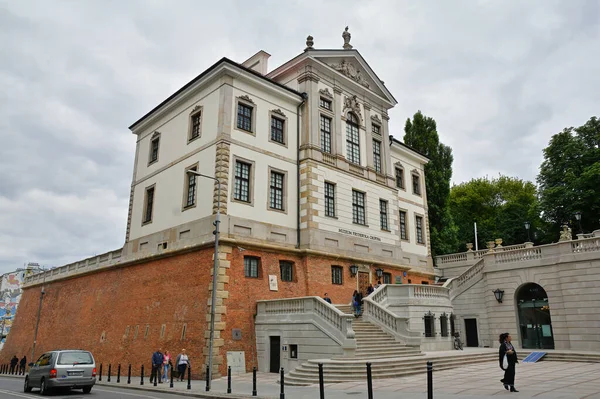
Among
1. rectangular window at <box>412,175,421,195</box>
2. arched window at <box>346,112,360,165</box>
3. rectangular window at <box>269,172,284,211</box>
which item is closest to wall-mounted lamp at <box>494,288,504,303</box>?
rectangular window at <box>412,175,421,195</box>

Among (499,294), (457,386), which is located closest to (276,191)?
(457,386)

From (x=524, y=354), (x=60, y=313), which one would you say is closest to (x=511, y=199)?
(x=524, y=354)

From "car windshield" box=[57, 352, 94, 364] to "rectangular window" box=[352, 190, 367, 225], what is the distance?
18091mm

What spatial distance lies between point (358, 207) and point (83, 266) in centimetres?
2251

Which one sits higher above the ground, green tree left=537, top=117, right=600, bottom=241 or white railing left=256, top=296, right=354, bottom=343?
green tree left=537, top=117, right=600, bottom=241

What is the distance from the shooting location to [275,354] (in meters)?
22.7

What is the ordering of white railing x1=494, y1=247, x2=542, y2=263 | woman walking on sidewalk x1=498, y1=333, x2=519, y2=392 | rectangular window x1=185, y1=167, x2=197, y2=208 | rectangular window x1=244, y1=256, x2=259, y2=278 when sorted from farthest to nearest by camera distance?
1. white railing x1=494, y1=247, x2=542, y2=263
2. rectangular window x1=185, y1=167, x2=197, y2=208
3. rectangular window x1=244, y1=256, x2=259, y2=278
4. woman walking on sidewalk x1=498, y1=333, x2=519, y2=392

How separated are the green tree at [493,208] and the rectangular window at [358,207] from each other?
24539mm

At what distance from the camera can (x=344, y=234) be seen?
29.6m

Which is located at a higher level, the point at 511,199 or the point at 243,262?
the point at 511,199

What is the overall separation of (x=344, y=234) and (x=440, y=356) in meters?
10.2

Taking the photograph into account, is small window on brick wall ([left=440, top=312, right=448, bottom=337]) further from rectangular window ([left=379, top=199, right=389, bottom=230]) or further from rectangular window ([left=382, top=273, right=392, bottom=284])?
rectangular window ([left=379, top=199, right=389, bottom=230])

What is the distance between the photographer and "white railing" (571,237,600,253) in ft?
87.3

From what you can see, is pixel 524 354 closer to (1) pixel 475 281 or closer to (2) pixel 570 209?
(1) pixel 475 281
